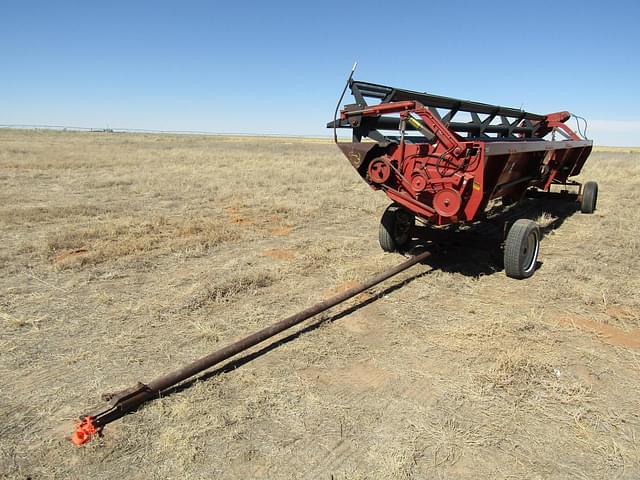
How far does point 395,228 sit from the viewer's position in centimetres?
614

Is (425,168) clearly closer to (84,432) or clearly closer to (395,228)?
(395,228)

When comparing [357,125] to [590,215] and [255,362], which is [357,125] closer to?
[255,362]

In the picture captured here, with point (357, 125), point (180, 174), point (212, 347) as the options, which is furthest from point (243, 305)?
point (180, 174)

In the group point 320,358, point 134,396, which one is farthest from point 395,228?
point 134,396

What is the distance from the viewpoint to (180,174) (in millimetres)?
16188

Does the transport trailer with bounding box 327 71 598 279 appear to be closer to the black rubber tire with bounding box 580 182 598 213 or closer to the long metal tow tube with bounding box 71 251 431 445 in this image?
the long metal tow tube with bounding box 71 251 431 445

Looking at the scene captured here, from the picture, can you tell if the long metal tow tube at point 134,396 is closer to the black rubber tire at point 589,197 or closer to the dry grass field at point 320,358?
the dry grass field at point 320,358

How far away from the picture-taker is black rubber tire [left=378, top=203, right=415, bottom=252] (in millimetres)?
6035

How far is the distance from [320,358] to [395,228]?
313 cm

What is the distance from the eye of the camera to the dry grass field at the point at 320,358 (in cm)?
241

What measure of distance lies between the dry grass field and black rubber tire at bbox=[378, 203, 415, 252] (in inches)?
8.6

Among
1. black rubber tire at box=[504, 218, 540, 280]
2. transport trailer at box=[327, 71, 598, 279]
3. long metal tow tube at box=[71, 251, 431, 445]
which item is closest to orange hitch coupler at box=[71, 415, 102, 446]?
long metal tow tube at box=[71, 251, 431, 445]

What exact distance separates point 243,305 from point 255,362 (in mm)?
1145

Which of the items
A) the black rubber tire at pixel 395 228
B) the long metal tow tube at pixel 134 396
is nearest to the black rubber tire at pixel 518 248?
the black rubber tire at pixel 395 228
